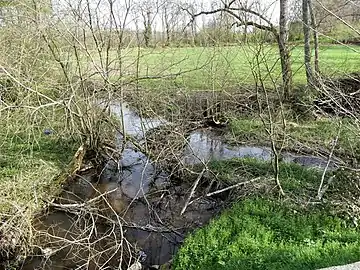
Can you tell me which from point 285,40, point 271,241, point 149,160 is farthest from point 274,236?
point 285,40

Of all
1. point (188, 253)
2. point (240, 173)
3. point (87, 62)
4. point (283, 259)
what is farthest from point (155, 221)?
point (87, 62)

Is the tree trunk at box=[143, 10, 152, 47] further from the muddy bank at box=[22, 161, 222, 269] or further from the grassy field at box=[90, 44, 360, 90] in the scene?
the muddy bank at box=[22, 161, 222, 269]

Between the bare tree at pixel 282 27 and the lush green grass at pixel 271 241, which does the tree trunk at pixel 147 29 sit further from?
the lush green grass at pixel 271 241

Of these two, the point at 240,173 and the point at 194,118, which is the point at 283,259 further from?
the point at 194,118

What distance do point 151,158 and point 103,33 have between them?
3.37m

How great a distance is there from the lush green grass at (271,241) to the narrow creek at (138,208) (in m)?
0.80

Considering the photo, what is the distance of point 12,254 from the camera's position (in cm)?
655

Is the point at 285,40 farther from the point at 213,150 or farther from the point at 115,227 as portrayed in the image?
the point at 115,227

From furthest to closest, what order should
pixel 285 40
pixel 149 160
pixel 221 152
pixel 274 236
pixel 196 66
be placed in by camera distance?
1. pixel 285 40
2. pixel 196 66
3. pixel 221 152
4. pixel 149 160
5. pixel 274 236

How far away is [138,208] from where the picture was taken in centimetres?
852

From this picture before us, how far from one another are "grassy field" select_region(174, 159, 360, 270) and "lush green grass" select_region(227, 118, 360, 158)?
8.13 feet

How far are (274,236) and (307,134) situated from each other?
248 inches

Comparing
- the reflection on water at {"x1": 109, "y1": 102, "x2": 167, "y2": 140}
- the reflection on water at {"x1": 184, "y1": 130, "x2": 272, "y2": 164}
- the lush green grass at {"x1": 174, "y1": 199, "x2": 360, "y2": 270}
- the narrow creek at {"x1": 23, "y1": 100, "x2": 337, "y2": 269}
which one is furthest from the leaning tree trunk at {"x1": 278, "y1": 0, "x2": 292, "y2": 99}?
the lush green grass at {"x1": 174, "y1": 199, "x2": 360, "y2": 270}

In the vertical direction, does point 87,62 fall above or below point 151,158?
above
